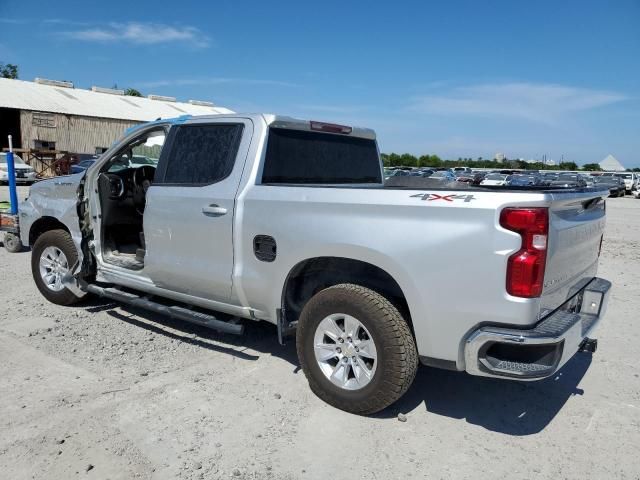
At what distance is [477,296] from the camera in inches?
117

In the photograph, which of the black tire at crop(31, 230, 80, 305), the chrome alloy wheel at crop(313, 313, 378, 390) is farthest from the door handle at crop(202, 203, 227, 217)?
the black tire at crop(31, 230, 80, 305)

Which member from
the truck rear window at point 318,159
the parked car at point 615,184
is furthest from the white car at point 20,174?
the parked car at point 615,184

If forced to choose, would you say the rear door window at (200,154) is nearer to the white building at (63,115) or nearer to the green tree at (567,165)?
the white building at (63,115)

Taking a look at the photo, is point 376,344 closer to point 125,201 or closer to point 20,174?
point 125,201

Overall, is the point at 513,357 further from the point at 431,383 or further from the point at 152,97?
the point at 152,97

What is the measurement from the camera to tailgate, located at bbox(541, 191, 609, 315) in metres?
3.02

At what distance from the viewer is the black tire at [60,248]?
17.9 ft

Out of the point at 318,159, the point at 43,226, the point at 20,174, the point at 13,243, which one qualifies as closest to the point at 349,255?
the point at 318,159

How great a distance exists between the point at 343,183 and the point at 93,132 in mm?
42029

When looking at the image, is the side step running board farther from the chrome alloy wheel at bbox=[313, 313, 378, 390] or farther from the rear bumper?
the rear bumper

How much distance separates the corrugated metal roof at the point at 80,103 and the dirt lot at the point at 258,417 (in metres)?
35.5

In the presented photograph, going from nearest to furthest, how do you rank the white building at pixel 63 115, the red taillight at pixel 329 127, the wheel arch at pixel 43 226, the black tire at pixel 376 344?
1. the black tire at pixel 376 344
2. the red taillight at pixel 329 127
3. the wheel arch at pixel 43 226
4. the white building at pixel 63 115

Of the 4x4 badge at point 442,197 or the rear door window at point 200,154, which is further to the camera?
the rear door window at point 200,154

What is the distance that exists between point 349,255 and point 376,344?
0.59 metres
